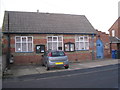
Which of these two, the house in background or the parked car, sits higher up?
the house in background

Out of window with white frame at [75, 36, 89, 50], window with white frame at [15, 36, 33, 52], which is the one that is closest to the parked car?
window with white frame at [15, 36, 33, 52]

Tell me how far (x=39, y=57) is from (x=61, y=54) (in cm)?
567

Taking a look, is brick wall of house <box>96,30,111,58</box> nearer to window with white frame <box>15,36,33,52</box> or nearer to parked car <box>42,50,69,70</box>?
window with white frame <box>15,36,33,52</box>

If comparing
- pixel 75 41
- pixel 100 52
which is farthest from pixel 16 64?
pixel 100 52

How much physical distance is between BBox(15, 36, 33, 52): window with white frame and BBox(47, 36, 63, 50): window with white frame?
2233mm

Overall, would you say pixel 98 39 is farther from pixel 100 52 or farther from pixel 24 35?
pixel 24 35

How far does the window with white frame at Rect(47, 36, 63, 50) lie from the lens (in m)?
19.3

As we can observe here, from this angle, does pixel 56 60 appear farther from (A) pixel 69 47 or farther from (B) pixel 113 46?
(B) pixel 113 46

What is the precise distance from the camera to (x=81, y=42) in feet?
68.3

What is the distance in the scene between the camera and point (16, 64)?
702 inches

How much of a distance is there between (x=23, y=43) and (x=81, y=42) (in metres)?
7.68

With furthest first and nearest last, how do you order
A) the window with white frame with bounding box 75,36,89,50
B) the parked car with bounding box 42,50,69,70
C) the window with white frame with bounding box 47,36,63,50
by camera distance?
the window with white frame with bounding box 75,36,89,50, the window with white frame with bounding box 47,36,63,50, the parked car with bounding box 42,50,69,70

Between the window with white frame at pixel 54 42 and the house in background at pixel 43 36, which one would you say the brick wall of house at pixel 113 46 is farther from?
the window with white frame at pixel 54 42

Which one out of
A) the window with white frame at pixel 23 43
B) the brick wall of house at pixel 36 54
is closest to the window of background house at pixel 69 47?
the brick wall of house at pixel 36 54
